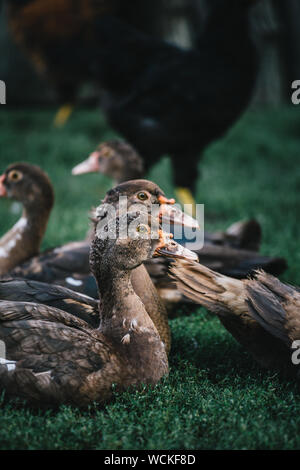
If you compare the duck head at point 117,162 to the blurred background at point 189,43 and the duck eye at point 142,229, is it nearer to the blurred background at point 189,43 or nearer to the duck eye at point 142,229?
the duck eye at point 142,229

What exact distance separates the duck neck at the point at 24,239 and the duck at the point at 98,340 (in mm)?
1441

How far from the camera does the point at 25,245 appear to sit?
13.0 ft

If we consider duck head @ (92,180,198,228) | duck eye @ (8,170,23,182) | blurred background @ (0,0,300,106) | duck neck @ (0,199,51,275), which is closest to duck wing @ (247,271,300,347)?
duck head @ (92,180,198,228)

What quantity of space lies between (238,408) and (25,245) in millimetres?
2200

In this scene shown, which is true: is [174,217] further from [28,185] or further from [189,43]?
[189,43]

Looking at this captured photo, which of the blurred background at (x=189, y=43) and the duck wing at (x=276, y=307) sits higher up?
the blurred background at (x=189, y=43)

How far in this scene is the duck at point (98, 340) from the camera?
228 centimetres

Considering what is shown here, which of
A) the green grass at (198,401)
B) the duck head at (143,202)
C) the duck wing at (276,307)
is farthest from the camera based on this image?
the duck head at (143,202)

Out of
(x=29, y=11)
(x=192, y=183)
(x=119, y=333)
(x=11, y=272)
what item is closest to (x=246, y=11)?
(x=192, y=183)

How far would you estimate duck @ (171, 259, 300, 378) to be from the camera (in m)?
2.63

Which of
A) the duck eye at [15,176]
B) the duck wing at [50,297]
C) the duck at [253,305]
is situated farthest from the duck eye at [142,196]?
the duck eye at [15,176]

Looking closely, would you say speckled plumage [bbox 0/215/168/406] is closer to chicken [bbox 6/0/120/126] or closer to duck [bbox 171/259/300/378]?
duck [bbox 171/259/300/378]

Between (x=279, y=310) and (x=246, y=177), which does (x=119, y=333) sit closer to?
(x=279, y=310)

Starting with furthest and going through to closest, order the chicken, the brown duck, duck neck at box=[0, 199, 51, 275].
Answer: the chicken → the brown duck → duck neck at box=[0, 199, 51, 275]
